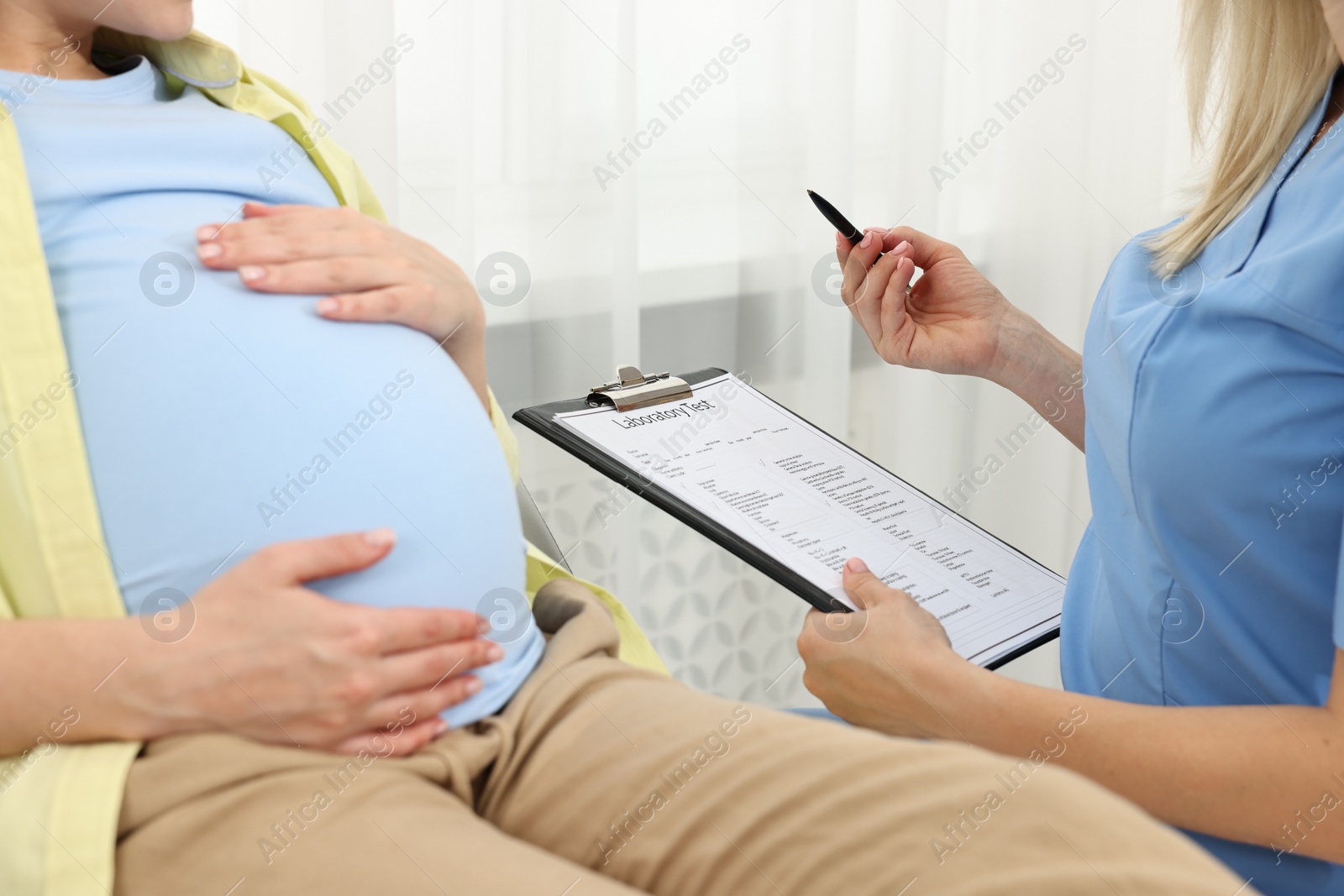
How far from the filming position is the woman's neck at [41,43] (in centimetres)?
82

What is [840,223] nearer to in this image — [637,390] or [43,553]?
[637,390]

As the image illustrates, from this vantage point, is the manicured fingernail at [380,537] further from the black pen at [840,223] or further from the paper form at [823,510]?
the black pen at [840,223]

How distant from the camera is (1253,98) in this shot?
0.92m

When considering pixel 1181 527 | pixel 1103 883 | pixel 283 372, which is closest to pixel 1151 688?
pixel 1181 527

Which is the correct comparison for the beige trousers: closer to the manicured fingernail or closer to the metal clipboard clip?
the manicured fingernail

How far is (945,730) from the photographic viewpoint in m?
0.86

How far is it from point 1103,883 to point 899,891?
0.11 m

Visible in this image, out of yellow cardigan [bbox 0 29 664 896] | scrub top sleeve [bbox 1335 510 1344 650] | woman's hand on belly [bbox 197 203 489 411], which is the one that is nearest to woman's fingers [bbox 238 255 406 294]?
woman's hand on belly [bbox 197 203 489 411]

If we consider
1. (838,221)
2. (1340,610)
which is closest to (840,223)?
(838,221)

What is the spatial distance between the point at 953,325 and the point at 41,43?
2.85ft

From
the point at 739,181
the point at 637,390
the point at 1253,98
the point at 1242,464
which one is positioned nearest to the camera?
the point at 1242,464

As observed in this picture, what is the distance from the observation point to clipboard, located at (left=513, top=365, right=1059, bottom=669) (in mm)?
907

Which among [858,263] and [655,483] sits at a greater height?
[858,263]

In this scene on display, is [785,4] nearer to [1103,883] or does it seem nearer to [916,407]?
[916,407]
